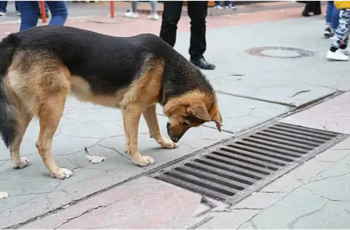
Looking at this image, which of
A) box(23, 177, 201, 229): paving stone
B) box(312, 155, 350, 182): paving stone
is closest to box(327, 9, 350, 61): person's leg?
box(312, 155, 350, 182): paving stone

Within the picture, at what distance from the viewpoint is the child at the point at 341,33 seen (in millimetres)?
6844

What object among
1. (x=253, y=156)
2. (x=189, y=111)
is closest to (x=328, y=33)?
(x=253, y=156)

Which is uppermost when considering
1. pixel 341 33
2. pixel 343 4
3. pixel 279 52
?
pixel 343 4

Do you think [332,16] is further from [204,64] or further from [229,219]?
[229,219]

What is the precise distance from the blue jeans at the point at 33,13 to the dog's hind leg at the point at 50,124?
7.36ft

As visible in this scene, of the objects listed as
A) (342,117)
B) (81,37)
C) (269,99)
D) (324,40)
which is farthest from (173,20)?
(324,40)

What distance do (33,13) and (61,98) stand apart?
8.03 ft

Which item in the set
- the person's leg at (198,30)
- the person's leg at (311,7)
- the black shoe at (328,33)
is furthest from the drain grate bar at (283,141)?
the person's leg at (311,7)

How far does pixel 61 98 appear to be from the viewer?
310cm

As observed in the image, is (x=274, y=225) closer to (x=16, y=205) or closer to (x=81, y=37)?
(x=16, y=205)

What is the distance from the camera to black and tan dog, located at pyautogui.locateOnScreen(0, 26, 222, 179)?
9.94 ft

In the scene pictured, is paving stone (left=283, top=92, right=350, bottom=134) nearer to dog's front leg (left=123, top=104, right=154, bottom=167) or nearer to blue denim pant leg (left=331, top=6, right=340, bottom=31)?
dog's front leg (left=123, top=104, right=154, bottom=167)

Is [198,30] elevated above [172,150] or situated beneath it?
elevated above

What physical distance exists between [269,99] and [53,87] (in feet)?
9.17
